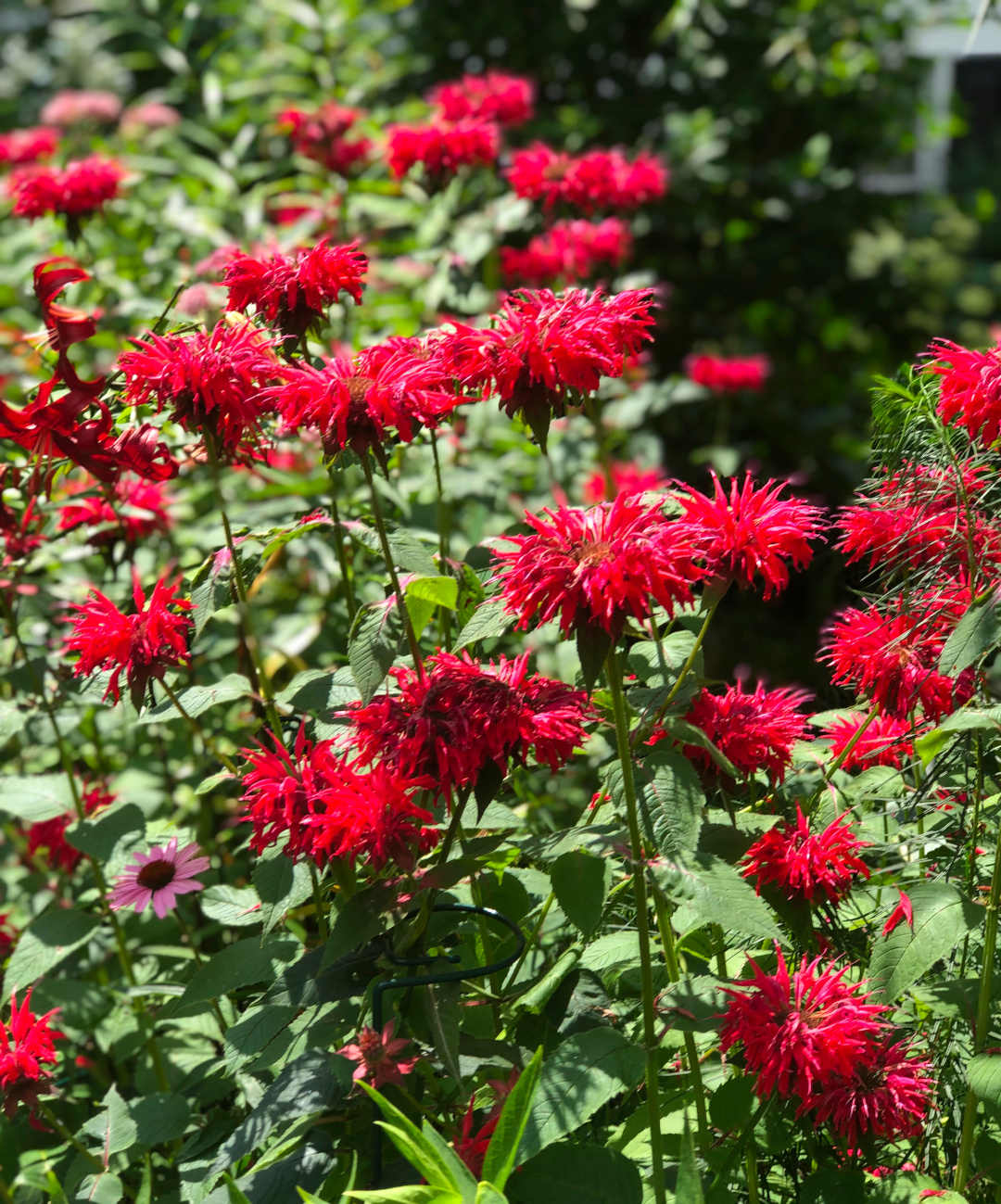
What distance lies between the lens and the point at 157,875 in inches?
44.4

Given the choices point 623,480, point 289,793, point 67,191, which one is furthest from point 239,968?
point 623,480

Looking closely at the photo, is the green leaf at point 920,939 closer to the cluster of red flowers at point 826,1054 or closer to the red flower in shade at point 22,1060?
the cluster of red flowers at point 826,1054

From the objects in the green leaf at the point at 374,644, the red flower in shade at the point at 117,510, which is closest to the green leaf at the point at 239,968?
the green leaf at the point at 374,644

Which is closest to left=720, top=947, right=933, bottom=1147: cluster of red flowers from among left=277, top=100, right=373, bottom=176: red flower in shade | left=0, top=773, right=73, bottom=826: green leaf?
left=0, top=773, right=73, bottom=826: green leaf

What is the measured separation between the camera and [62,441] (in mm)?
887

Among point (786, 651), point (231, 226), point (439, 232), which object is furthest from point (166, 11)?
point (786, 651)

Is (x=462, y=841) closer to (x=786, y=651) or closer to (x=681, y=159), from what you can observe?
(x=786, y=651)

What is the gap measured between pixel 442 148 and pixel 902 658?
4.24ft

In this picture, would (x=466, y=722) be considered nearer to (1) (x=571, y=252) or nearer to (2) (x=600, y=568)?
(2) (x=600, y=568)

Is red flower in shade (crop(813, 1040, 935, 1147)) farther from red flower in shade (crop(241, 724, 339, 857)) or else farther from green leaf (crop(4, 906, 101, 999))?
green leaf (crop(4, 906, 101, 999))

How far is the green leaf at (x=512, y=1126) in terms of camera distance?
68 centimetres

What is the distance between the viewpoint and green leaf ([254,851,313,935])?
0.83m

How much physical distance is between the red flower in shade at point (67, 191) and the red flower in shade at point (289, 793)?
122 centimetres

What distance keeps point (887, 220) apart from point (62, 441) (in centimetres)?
381
